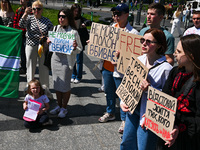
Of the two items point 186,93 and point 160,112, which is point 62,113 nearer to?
point 160,112

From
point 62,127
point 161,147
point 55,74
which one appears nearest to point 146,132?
point 161,147

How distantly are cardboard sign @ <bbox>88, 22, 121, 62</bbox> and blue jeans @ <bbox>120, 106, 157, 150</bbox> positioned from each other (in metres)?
1.26

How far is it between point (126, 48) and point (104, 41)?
0.63 m

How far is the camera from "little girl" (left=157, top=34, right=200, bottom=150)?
205 cm

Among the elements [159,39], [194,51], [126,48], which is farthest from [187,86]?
[126,48]

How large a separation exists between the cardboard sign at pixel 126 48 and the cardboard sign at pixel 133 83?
0.62m

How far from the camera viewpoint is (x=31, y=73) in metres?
5.21

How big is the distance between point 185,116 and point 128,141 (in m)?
0.88

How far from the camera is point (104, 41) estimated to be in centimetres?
398

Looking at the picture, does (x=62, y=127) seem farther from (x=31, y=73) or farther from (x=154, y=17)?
(x=154, y=17)

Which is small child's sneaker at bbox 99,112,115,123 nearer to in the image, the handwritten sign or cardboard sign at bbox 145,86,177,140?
the handwritten sign

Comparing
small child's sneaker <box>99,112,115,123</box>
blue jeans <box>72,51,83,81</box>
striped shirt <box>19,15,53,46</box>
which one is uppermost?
striped shirt <box>19,15,53,46</box>

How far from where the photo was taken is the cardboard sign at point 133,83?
2490 mm

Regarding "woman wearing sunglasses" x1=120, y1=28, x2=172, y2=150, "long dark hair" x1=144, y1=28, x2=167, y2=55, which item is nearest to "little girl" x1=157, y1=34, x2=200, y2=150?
"woman wearing sunglasses" x1=120, y1=28, x2=172, y2=150
